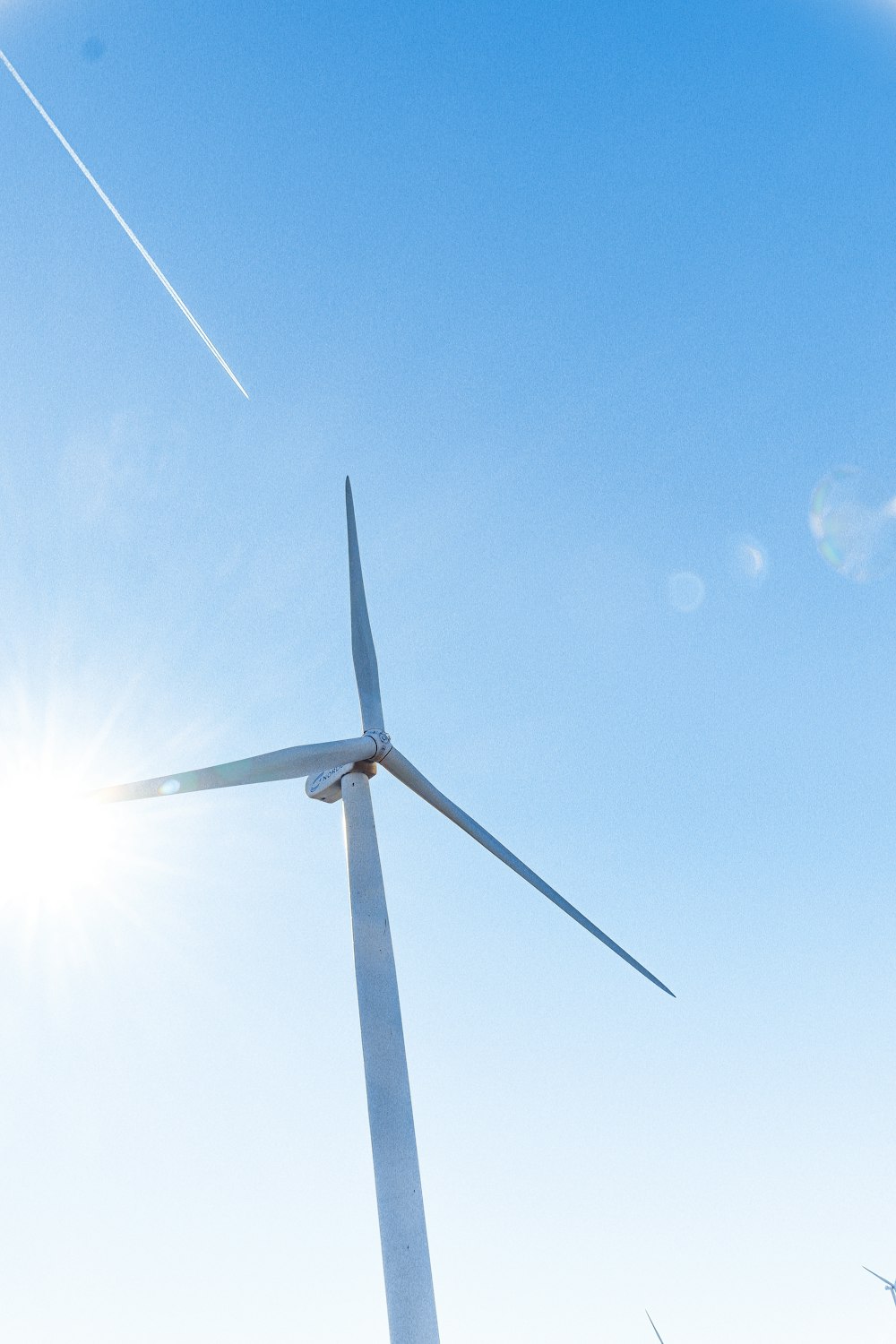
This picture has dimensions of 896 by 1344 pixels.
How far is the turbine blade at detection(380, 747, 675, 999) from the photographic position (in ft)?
79.6

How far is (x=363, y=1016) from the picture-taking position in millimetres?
18219

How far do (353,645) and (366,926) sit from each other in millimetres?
9999

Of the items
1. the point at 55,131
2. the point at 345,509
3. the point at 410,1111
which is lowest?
the point at 410,1111

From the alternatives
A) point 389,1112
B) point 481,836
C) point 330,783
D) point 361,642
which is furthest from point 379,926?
point 361,642

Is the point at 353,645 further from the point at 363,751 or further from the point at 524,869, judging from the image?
the point at 524,869

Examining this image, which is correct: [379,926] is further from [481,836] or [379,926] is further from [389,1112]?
[481,836]

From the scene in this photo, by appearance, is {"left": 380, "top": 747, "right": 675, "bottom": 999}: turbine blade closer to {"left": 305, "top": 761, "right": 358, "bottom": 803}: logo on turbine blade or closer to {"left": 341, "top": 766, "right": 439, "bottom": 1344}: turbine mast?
{"left": 305, "top": 761, "right": 358, "bottom": 803}: logo on turbine blade

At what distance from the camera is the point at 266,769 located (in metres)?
22.2

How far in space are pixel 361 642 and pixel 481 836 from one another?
6.23 meters

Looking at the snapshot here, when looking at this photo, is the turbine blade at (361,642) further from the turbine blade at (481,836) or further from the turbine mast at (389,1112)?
the turbine mast at (389,1112)

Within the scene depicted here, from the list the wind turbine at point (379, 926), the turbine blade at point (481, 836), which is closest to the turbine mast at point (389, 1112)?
the wind turbine at point (379, 926)

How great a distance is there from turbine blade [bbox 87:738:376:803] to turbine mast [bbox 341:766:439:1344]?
7.47 ft

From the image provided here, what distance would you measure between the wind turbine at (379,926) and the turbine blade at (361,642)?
0.03 m

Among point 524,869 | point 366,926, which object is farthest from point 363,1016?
point 524,869
